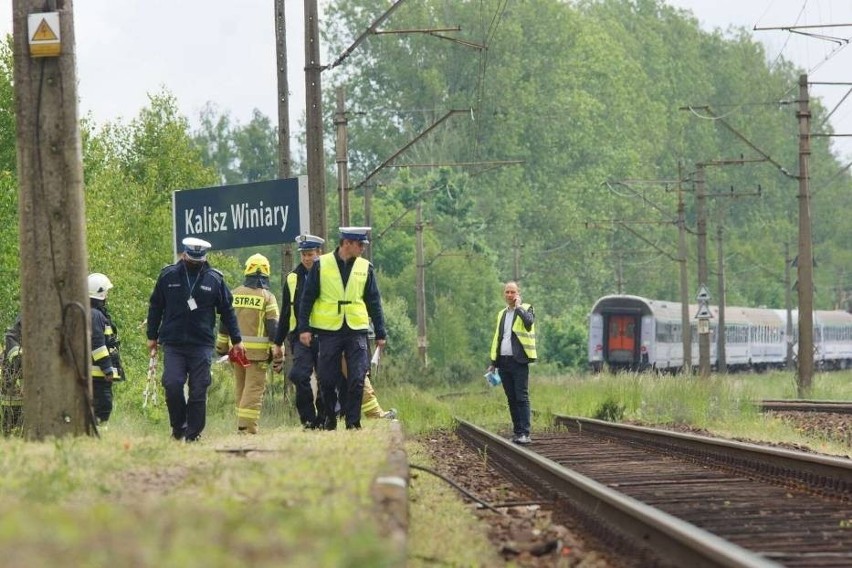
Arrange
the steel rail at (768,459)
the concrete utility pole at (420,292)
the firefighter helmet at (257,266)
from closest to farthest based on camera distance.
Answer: the steel rail at (768,459) → the firefighter helmet at (257,266) → the concrete utility pole at (420,292)

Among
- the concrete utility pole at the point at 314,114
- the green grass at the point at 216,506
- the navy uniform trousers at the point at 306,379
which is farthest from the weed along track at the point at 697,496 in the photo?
the concrete utility pole at the point at 314,114

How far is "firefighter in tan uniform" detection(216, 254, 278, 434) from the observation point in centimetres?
1688

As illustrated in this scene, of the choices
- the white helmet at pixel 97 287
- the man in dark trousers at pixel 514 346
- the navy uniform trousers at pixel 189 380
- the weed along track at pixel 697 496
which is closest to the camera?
the weed along track at pixel 697 496

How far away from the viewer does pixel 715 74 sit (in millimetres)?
123812

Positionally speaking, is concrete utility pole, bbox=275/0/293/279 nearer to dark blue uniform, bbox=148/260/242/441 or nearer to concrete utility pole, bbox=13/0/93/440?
dark blue uniform, bbox=148/260/242/441

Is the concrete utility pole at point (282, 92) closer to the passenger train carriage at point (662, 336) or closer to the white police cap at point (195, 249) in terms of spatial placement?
the white police cap at point (195, 249)

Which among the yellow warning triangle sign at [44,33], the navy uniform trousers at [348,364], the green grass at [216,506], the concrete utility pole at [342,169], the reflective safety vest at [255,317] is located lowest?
the green grass at [216,506]

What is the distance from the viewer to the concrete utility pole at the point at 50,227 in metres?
12.3

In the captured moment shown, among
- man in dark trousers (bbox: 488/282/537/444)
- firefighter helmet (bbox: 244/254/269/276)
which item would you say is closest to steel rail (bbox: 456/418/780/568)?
firefighter helmet (bbox: 244/254/269/276)

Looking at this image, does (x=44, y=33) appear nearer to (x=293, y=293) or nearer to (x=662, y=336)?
(x=293, y=293)

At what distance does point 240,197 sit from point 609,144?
85.1 metres

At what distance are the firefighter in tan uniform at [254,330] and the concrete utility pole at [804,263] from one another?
873 inches

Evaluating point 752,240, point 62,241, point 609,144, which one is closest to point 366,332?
point 62,241

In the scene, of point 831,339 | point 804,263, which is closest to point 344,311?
point 804,263
